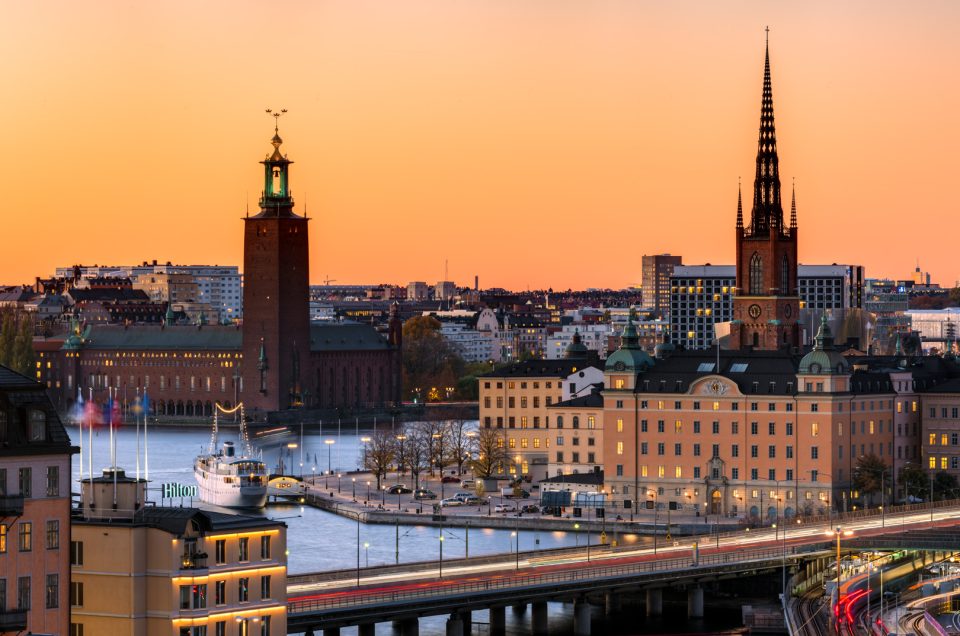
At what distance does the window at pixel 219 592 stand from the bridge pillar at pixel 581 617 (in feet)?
49.8

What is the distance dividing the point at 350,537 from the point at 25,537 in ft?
122

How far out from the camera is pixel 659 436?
7681 centimetres

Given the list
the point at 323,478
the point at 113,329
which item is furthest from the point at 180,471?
the point at 113,329

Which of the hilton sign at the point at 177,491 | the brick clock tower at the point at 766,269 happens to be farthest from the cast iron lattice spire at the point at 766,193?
the hilton sign at the point at 177,491

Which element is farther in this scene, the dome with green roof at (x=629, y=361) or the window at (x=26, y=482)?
the dome with green roof at (x=629, y=361)

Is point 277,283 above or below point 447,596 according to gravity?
above

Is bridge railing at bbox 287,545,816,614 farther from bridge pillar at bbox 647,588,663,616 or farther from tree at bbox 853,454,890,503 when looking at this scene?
tree at bbox 853,454,890,503

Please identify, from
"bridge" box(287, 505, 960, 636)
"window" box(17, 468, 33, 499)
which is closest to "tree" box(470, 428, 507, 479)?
"bridge" box(287, 505, 960, 636)

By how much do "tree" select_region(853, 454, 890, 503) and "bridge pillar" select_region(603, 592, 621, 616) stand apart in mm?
16628

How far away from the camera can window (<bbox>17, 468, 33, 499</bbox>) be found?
3612 centimetres

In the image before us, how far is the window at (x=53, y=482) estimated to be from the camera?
120 ft

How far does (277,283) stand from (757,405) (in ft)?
218

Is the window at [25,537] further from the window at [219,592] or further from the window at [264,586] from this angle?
the window at [264,586]

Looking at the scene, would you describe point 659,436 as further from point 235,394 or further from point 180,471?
point 235,394
